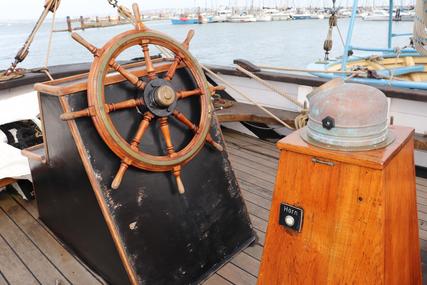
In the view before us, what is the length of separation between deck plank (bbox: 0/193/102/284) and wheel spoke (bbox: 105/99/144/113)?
0.82 metres

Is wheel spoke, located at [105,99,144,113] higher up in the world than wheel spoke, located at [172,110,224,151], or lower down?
higher up

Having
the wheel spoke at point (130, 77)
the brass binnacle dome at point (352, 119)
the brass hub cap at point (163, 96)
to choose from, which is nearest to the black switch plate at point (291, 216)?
the brass binnacle dome at point (352, 119)

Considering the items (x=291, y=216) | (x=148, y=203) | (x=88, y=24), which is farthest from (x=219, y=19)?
(x=291, y=216)

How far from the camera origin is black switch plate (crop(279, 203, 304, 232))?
1.11 m

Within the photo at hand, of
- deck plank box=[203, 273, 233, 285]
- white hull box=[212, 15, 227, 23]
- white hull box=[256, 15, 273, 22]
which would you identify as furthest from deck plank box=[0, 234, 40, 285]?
white hull box=[256, 15, 273, 22]

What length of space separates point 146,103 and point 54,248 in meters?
1.03

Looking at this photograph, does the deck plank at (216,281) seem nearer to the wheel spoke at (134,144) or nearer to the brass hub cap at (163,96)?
the wheel spoke at (134,144)

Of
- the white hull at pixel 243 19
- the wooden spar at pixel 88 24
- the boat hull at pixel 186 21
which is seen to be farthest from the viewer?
the boat hull at pixel 186 21

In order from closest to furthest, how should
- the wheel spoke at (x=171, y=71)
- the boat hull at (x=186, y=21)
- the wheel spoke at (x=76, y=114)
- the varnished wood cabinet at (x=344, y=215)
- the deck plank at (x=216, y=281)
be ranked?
1. the varnished wood cabinet at (x=344, y=215)
2. the wheel spoke at (x=76, y=114)
3. the wheel spoke at (x=171, y=71)
4. the deck plank at (x=216, y=281)
5. the boat hull at (x=186, y=21)

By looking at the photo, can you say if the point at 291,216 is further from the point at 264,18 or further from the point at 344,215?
the point at 264,18

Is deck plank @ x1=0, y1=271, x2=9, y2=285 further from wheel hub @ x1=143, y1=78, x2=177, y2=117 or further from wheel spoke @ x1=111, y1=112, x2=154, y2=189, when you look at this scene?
wheel hub @ x1=143, y1=78, x2=177, y2=117

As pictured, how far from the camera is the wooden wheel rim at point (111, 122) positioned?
1.23 m

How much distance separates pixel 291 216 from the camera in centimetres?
112

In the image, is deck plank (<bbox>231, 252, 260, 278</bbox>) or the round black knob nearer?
the round black knob
